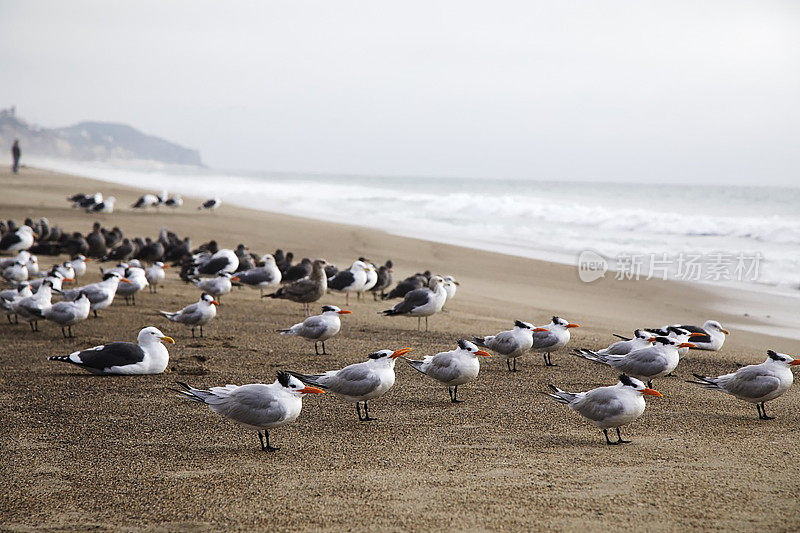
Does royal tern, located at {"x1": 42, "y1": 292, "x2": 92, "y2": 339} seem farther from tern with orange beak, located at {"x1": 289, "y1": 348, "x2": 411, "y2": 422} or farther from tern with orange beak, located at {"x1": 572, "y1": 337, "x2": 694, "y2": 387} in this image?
tern with orange beak, located at {"x1": 572, "y1": 337, "x2": 694, "y2": 387}

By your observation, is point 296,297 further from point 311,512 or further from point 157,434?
point 311,512

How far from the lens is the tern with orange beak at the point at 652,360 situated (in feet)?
26.8

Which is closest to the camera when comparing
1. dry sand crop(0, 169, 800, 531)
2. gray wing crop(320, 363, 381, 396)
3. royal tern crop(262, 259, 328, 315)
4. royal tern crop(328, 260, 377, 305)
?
dry sand crop(0, 169, 800, 531)

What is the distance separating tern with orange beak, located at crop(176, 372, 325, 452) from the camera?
20.6 feet

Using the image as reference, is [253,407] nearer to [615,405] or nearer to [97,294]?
[615,405]

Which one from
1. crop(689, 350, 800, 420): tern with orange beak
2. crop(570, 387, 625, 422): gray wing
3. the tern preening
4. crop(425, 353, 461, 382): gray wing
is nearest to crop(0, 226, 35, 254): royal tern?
the tern preening

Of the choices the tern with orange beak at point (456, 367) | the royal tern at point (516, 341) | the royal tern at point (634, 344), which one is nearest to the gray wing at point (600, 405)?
the tern with orange beak at point (456, 367)

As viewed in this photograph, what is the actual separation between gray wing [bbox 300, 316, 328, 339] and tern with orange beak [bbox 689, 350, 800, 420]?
4912mm

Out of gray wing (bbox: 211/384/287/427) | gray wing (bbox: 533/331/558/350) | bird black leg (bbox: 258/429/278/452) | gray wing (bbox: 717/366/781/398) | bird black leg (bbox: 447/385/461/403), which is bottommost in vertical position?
bird black leg (bbox: 258/429/278/452)

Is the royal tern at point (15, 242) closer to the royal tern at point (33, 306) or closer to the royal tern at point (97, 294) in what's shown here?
the royal tern at point (97, 294)

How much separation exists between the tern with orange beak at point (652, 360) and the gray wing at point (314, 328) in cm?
372

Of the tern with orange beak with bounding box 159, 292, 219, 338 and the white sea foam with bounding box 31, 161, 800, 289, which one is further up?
the white sea foam with bounding box 31, 161, 800, 289

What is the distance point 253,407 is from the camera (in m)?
6.30

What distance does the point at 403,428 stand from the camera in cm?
693
